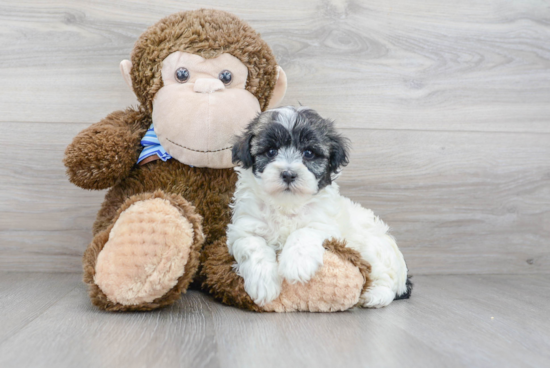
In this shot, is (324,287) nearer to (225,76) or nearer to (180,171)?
(180,171)

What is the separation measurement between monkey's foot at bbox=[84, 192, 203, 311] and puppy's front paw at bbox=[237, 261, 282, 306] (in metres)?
0.17

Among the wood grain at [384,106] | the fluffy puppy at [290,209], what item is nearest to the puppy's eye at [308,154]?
the fluffy puppy at [290,209]

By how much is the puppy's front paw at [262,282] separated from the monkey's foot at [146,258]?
6.5 inches

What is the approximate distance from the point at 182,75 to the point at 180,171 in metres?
0.32

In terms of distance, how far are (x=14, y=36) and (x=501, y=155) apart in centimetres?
221

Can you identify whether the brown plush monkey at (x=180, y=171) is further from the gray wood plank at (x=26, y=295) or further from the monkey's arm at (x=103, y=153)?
the gray wood plank at (x=26, y=295)

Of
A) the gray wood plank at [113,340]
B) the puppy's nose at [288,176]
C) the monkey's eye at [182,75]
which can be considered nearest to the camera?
the gray wood plank at [113,340]

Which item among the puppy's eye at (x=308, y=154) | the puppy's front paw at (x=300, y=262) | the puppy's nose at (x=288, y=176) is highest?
the puppy's eye at (x=308, y=154)

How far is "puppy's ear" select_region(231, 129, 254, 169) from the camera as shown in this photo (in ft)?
4.96

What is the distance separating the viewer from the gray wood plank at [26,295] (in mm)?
1299

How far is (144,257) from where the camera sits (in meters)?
1.30

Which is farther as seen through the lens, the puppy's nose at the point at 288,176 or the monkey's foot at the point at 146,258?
the puppy's nose at the point at 288,176

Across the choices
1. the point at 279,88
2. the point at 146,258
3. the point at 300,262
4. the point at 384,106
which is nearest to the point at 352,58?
the point at 384,106

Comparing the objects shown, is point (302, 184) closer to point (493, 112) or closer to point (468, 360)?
point (468, 360)
